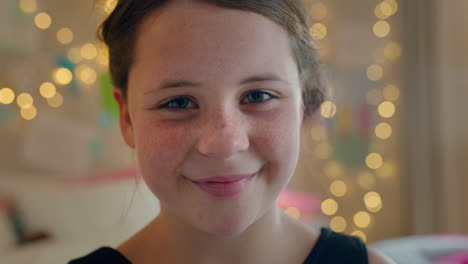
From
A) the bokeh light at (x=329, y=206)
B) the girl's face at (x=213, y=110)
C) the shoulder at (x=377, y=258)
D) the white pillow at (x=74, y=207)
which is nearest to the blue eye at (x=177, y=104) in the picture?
the girl's face at (x=213, y=110)

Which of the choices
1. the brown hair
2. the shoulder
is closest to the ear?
the brown hair

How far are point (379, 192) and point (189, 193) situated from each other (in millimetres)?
2221

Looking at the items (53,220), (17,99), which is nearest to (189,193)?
(53,220)

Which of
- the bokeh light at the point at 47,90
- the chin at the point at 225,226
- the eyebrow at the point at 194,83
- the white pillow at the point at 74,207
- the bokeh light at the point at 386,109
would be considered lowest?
the white pillow at the point at 74,207

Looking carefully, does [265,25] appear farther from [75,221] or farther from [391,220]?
[391,220]

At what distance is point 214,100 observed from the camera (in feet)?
2.37

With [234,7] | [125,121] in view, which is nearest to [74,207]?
[125,121]

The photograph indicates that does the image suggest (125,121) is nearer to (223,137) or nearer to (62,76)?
(223,137)

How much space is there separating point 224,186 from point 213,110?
118 mm

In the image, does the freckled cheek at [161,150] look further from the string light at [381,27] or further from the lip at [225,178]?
the string light at [381,27]

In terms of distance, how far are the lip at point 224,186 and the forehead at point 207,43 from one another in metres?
0.15

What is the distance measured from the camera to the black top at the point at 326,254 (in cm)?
90

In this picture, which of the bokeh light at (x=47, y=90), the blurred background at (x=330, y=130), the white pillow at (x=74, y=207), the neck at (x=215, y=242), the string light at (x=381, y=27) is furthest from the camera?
the string light at (x=381, y=27)

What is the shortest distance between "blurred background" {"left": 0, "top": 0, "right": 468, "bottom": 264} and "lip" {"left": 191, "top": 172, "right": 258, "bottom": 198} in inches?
32.7
